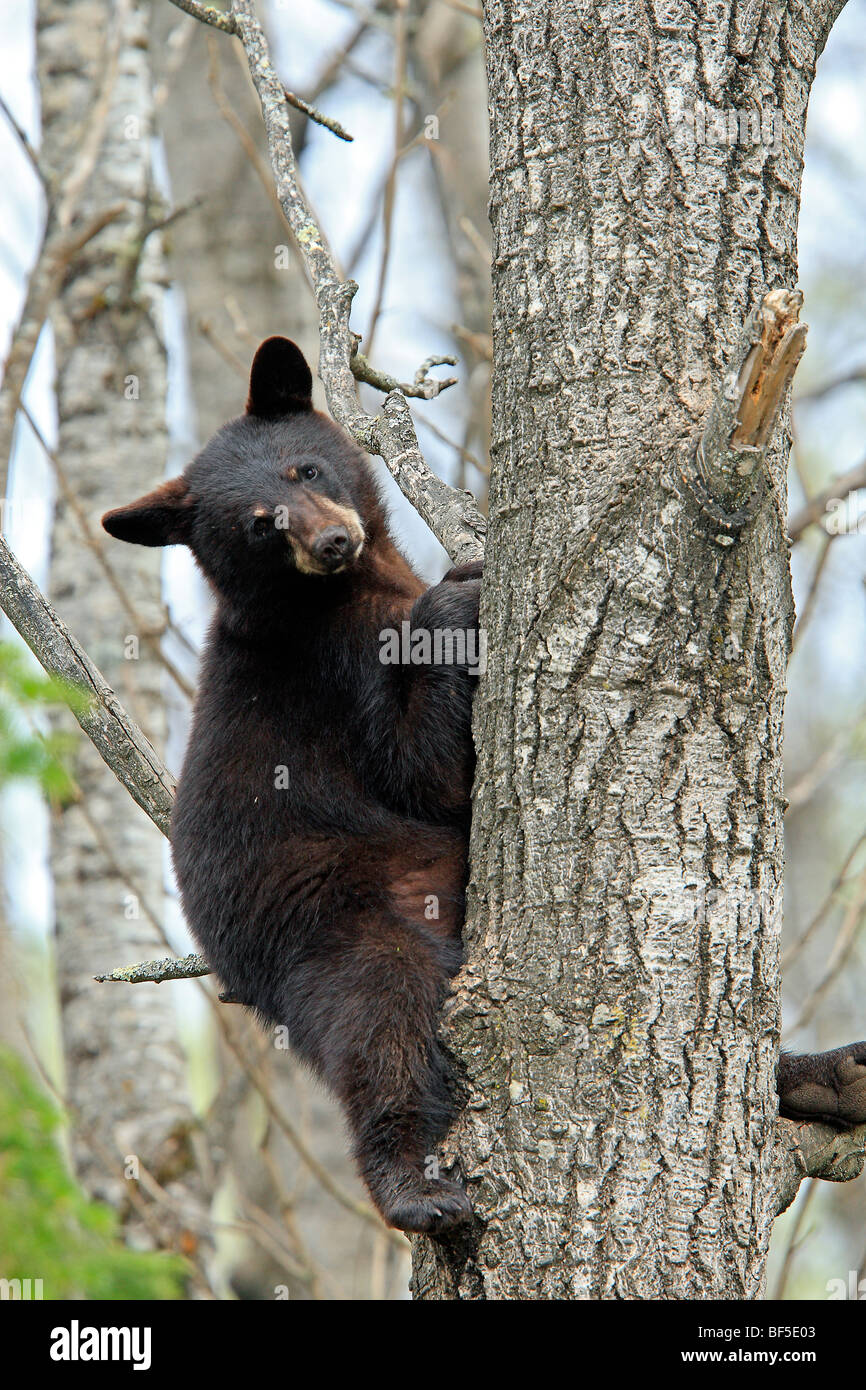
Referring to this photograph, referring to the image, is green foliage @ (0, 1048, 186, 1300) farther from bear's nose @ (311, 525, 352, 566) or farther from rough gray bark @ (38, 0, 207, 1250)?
rough gray bark @ (38, 0, 207, 1250)

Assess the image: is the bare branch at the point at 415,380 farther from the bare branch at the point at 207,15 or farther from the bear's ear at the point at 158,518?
the bare branch at the point at 207,15

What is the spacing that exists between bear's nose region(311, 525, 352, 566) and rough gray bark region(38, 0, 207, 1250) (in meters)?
2.48

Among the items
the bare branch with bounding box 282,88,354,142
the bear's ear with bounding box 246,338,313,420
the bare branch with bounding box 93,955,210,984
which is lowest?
the bare branch with bounding box 93,955,210,984

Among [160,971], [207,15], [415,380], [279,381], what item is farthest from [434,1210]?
[207,15]

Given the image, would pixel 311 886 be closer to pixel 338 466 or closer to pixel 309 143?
pixel 338 466

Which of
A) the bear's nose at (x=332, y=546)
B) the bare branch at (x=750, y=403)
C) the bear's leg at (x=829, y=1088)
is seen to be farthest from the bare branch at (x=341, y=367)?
the bear's leg at (x=829, y=1088)

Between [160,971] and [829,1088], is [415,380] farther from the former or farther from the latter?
[829,1088]

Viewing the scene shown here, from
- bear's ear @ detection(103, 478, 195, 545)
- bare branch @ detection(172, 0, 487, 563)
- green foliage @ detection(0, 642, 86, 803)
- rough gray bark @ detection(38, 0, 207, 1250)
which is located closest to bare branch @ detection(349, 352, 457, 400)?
bare branch @ detection(172, 0, 487, 563)

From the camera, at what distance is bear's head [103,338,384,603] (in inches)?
152

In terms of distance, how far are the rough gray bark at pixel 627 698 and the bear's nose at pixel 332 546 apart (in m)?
1.12

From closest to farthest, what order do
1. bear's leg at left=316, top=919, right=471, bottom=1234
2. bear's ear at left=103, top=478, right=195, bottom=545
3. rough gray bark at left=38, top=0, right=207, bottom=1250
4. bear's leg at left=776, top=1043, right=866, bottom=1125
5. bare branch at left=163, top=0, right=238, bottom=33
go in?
bear's leg at left=316, top=919, right=471, bottom=1234
bear's leg at left=776, top=1043, right=866, bottom=1125
bare branch at left=163, top=0, right=238, bottom=33
bear's ear at left=103, top=478, right=195, bottom=545
rough gray bark at left=38, top=0, right=207, bottom=1250

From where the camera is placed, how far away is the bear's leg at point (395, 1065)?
103 inches
